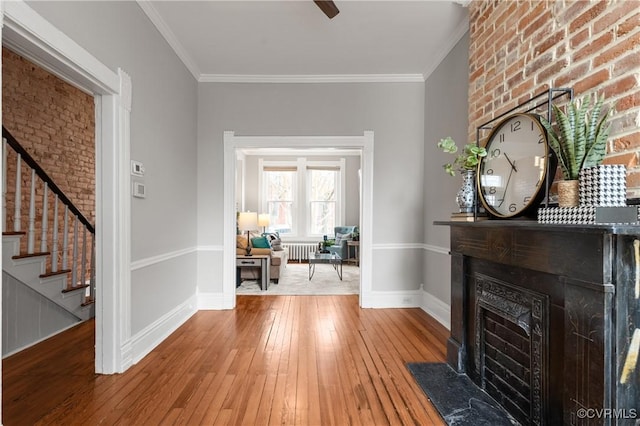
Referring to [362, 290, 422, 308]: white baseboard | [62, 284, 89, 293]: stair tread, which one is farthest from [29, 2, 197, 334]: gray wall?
[362, 290, 422, 308]: white baseboard

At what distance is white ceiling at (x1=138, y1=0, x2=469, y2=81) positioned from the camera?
2676 millimetres

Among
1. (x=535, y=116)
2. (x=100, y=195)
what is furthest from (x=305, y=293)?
(x=535, y=116)

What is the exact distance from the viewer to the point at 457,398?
1.96 meters

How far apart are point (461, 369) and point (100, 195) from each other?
3.00m

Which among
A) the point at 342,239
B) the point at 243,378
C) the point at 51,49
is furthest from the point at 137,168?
the point at 342,239

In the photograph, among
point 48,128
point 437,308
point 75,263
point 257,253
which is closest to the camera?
point 75,263

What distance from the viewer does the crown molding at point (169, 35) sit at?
2.61m

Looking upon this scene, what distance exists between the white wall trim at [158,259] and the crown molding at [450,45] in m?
3.63

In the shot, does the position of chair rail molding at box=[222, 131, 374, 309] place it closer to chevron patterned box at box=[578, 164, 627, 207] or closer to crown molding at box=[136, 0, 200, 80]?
crown molding at box=[136, 0, 200, 80]

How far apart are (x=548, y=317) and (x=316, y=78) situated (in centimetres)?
349

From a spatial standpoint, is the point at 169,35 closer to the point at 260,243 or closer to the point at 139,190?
the point at 139,190

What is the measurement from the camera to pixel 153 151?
2.79m

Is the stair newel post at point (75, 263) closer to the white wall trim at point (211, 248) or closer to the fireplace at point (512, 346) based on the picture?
the white wall trim at point (211, 248)

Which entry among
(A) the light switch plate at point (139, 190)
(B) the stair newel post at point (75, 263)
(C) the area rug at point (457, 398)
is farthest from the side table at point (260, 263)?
(C) the area rug at point (457, 398)
